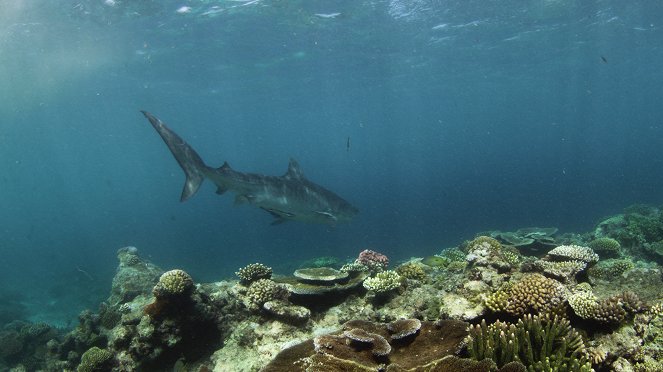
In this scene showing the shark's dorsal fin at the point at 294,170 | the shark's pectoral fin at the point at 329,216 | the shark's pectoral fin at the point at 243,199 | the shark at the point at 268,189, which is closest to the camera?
the shark at the point at 268,189

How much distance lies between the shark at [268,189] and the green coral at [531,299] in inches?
265

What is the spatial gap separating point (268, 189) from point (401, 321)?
263 inches

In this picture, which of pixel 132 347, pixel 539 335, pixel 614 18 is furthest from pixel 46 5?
pixel 614 18

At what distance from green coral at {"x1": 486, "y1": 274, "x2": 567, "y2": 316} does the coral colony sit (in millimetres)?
14

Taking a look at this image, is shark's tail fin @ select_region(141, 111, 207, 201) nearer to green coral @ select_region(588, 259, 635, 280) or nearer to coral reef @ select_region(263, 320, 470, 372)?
coral reef @ select_region(263, 320, 470, 372)

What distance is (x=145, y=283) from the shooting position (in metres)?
13.5

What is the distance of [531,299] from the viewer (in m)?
5.51

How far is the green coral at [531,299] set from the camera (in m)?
5.48

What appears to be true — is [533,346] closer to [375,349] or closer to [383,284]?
[375,349]

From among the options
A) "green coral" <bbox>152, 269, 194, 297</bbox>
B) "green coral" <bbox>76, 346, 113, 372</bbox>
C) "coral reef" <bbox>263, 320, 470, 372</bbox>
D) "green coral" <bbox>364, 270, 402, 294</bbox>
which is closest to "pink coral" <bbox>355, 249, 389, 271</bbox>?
"green coral" <bbox>364, 270, 402, 294</bbox>

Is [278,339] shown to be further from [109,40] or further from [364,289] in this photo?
[109,40]

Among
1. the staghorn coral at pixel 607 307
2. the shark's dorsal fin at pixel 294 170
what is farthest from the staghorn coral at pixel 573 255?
the shark's dorsal fin at pixel 294 170

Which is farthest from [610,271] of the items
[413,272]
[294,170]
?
[294,170]

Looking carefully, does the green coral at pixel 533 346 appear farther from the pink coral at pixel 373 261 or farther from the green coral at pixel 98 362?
the green coral at pixel 98 362
